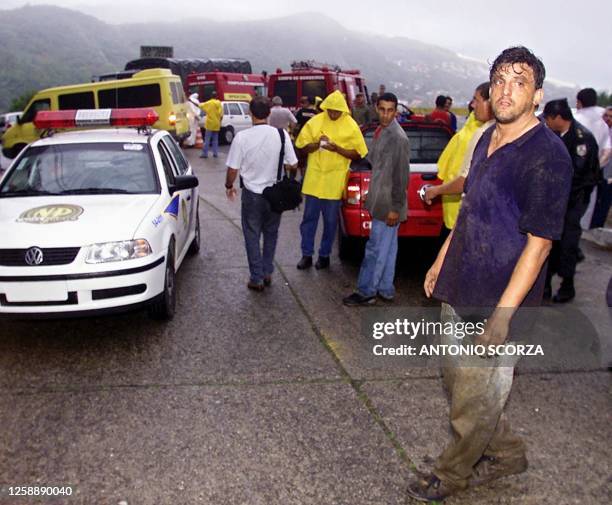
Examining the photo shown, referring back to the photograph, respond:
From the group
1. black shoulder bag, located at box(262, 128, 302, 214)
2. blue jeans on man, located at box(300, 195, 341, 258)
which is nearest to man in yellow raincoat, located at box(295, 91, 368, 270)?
blue jeans on man, located at box(300, 195, 341, 258)

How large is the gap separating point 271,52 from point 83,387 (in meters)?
118

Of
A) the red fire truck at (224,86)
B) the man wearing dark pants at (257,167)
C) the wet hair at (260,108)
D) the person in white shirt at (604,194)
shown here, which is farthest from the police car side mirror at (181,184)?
the red fire truck at (224,86)

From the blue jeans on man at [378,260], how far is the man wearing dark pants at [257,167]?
1.07 metres

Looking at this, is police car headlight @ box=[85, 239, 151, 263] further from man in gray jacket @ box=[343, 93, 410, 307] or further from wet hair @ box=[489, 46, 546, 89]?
wet hair @ box=[489, 46, 546, 89]

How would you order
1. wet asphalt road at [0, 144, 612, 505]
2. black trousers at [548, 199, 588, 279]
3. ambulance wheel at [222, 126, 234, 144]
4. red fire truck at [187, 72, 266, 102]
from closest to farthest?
wet asphalt road at [0, 144, 612, 505], black trousers at [548, 199, 588, 279], ambulance wheel at [222, 126, 234, 144], red fire truck at [187, 72, 266, 102]

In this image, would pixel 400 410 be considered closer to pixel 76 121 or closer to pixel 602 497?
pixel 602 497

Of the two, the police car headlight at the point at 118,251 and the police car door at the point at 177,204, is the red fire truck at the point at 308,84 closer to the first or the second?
the police car door at the point at 177,204

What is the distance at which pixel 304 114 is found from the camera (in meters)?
12.2

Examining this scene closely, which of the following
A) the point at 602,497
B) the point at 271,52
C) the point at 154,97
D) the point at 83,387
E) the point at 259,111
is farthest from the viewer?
the point at 271,52

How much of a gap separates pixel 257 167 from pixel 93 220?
172 cm

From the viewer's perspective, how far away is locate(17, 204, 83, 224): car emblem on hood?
455 cm

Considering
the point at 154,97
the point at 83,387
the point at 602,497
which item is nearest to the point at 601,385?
the point at 602,497

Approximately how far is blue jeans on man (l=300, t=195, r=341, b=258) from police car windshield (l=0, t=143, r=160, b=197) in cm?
175
